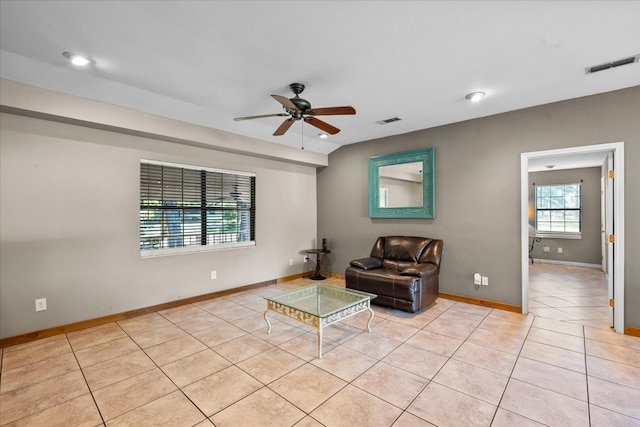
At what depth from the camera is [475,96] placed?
337cm

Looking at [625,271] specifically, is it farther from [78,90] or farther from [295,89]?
[78,90]

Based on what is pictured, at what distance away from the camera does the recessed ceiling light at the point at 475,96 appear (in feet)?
10.9

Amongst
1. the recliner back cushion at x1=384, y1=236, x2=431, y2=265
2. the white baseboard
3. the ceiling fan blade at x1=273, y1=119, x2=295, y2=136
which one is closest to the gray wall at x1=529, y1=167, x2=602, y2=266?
the white baseboard

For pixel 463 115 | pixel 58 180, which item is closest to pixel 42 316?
pixel 58 180

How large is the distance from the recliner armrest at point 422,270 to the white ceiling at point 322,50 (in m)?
2.14

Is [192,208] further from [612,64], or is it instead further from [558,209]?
[558,209]

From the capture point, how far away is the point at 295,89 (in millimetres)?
3150

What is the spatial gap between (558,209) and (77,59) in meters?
9.63

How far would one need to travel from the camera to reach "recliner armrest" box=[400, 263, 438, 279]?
3.74 metres

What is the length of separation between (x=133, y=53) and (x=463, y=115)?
3.95m

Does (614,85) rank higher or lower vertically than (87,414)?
higher

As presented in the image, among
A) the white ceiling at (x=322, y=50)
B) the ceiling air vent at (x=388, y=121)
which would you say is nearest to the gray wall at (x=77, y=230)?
the white ceiling at (x=322, y=50)

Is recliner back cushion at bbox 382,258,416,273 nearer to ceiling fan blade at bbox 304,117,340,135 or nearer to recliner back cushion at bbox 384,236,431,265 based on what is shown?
recliner back cushion at bbox 384,236,431,265

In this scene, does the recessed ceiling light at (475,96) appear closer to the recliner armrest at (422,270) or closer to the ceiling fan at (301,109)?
the ceiling fan at (301,109)
